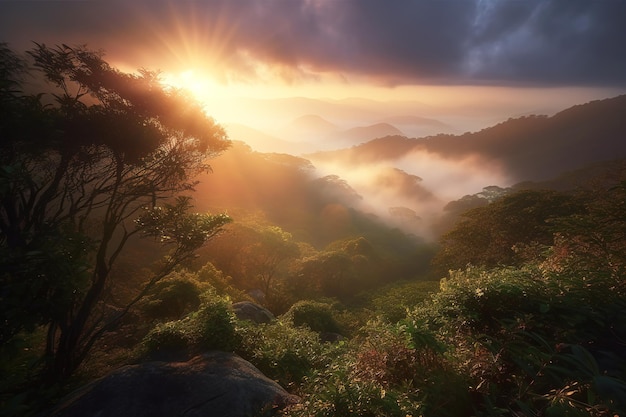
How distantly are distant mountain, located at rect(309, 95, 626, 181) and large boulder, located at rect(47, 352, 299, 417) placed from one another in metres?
155

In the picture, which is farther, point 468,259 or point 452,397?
point 468,259

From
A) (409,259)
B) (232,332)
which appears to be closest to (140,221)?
(232,332)

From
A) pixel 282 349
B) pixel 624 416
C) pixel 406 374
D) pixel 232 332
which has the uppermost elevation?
pixel 624 416

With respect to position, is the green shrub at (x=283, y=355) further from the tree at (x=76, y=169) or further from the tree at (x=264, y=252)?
the tree at (x=264, y=252)

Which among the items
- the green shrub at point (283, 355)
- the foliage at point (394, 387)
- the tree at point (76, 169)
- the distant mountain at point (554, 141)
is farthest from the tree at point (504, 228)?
the distant mountain at point (554, 141)

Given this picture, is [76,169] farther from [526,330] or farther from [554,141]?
[554,141]

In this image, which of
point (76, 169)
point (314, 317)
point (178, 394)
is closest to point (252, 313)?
point (314, 317)

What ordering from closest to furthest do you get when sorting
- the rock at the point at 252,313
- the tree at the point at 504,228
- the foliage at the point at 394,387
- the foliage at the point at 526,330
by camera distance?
the foliage at the point at 526,330, the foliage at the point at 394,387, the rock at the point at 252,313, the tree at the point at 504,228

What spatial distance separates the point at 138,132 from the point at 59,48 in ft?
8.41

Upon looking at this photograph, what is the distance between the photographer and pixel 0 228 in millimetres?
5812

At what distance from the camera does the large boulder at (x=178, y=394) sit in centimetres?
525

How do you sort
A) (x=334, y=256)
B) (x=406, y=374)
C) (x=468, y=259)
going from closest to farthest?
(x=406, y=374)
(x=468, y=259)
(x=334, y=256)

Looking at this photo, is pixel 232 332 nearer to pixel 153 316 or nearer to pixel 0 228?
pixel 0 228

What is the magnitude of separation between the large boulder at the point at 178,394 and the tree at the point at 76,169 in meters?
1.63
